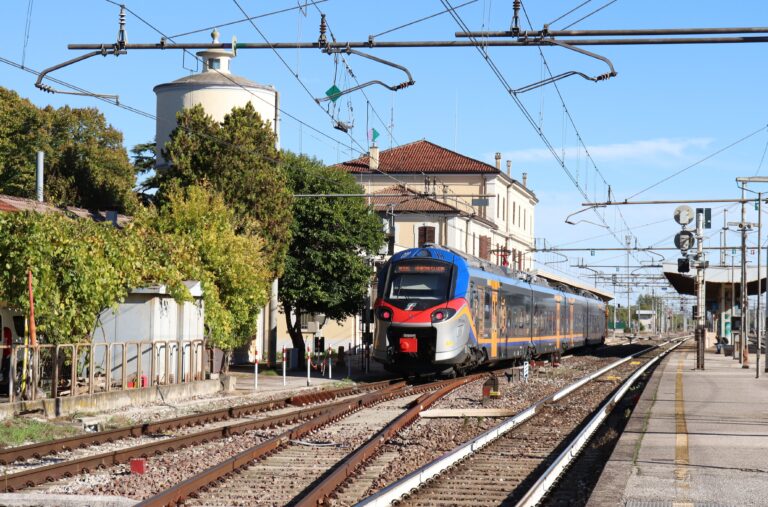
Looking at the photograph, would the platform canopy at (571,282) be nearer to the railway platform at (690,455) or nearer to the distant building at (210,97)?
the distant building at (210,97)

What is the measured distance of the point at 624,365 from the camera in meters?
47.3

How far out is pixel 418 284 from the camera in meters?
30.6

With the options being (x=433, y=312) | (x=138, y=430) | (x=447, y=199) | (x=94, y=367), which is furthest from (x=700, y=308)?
(x=447, y=199)

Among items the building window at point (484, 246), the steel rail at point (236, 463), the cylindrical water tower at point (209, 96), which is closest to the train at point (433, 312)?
the steel rail at point (236, 463)

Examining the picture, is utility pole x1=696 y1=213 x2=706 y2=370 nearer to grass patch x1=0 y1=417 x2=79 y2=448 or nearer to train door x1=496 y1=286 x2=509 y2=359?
train door x1=496 y1=286 x2=509 y2=359

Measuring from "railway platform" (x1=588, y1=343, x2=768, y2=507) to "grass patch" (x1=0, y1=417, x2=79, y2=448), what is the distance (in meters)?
8.31

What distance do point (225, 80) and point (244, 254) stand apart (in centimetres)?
2521

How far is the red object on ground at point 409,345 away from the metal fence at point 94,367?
5318mm

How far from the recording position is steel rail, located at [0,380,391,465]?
554 inches

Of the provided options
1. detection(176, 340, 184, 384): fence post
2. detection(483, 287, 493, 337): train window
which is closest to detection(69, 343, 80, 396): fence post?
detection(176, 340, 184, 384): fence post

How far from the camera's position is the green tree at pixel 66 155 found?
5997 cm

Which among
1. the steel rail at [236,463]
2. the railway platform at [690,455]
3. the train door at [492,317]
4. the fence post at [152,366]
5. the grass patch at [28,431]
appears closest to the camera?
the railway platform at [690,455]

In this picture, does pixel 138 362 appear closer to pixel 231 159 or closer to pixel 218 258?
pixel 218 258

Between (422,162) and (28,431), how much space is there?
7179 centimetres
